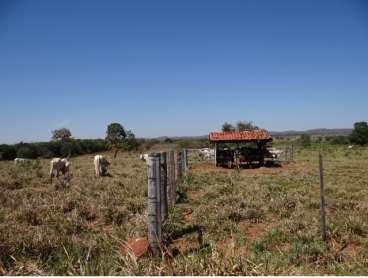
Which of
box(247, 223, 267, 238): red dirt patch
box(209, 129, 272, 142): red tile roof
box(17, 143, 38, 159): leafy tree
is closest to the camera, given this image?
box(247, 223, 267, 238): red dirt patch

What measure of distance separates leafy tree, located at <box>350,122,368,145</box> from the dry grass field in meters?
50.2

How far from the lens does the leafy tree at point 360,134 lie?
55750mm

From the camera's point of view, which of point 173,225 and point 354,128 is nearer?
point 173,225

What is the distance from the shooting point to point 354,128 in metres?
58.3

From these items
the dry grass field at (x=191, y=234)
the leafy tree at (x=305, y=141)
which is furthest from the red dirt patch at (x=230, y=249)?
the leafy tree at (x=305, y=141)

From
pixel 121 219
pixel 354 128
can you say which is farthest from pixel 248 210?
pixel 354 128

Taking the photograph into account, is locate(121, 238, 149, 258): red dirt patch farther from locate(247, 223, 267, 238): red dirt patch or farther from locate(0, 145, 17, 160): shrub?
locate(0, 145, 17, 160): shrub

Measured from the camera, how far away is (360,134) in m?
56.2

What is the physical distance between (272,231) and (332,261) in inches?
61.1

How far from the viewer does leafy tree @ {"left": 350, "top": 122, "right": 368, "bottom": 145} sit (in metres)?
55.8

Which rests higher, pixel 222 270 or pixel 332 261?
pixel 222 270

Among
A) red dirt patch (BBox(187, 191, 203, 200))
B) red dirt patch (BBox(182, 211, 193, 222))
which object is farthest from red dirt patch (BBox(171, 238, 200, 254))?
red dirt patch (BBox(187, 191, 203, 200))

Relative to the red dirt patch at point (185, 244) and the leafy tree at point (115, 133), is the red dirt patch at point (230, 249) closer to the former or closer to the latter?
the red dirt patch at point (185, 244)

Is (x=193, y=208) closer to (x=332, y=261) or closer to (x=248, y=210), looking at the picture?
(x=248, y=210)
